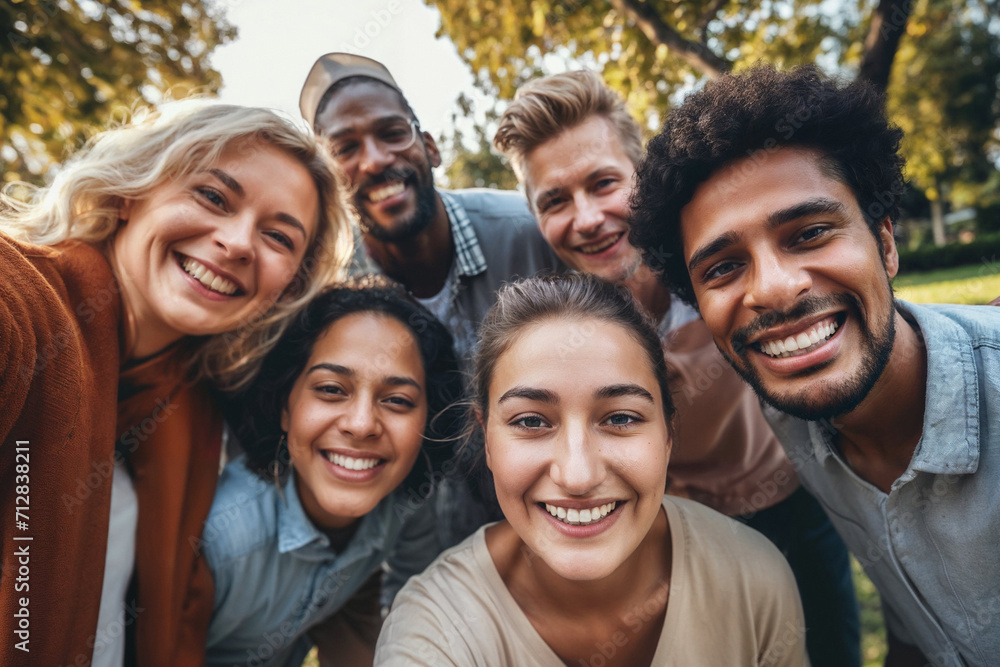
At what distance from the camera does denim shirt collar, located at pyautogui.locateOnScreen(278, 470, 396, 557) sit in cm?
256

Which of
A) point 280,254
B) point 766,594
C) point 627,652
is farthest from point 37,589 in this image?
point 766,594

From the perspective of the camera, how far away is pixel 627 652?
6.94ft

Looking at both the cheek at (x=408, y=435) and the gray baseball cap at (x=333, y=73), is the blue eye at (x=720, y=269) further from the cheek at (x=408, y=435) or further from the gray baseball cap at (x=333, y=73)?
the gray baseball cap at (x=333, y=73)

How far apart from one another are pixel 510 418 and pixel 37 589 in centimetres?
166

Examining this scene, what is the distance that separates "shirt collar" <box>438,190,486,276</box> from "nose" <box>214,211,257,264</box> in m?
1.47

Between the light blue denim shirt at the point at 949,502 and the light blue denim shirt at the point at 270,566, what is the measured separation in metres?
2.13

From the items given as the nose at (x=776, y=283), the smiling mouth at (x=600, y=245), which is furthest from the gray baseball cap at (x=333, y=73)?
the nose at (x=776, y=283)

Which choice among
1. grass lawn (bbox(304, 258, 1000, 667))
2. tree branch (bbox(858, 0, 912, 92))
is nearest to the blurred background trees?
tree branch (bbox(858, 0, 912, 92))

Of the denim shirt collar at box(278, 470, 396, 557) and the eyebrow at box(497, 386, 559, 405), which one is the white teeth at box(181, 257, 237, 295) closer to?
the denim shirt collar at box(278, 470, 396, 557)

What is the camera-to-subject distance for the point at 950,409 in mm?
1937

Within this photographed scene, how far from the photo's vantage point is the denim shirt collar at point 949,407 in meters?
1.89

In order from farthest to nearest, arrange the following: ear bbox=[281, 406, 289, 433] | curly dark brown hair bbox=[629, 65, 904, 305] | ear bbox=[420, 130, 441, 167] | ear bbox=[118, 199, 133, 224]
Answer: ear bbox=[420, 130, 441, 167] → ear bbox=[281, 406, 289, 433] → ear bbox=[118, 199, 133, 224] → curly dark brown hair bbox=[629, 65, 904, 305]

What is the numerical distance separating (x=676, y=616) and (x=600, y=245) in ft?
5.87

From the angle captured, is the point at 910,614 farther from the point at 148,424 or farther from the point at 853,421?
the point at 148,424
